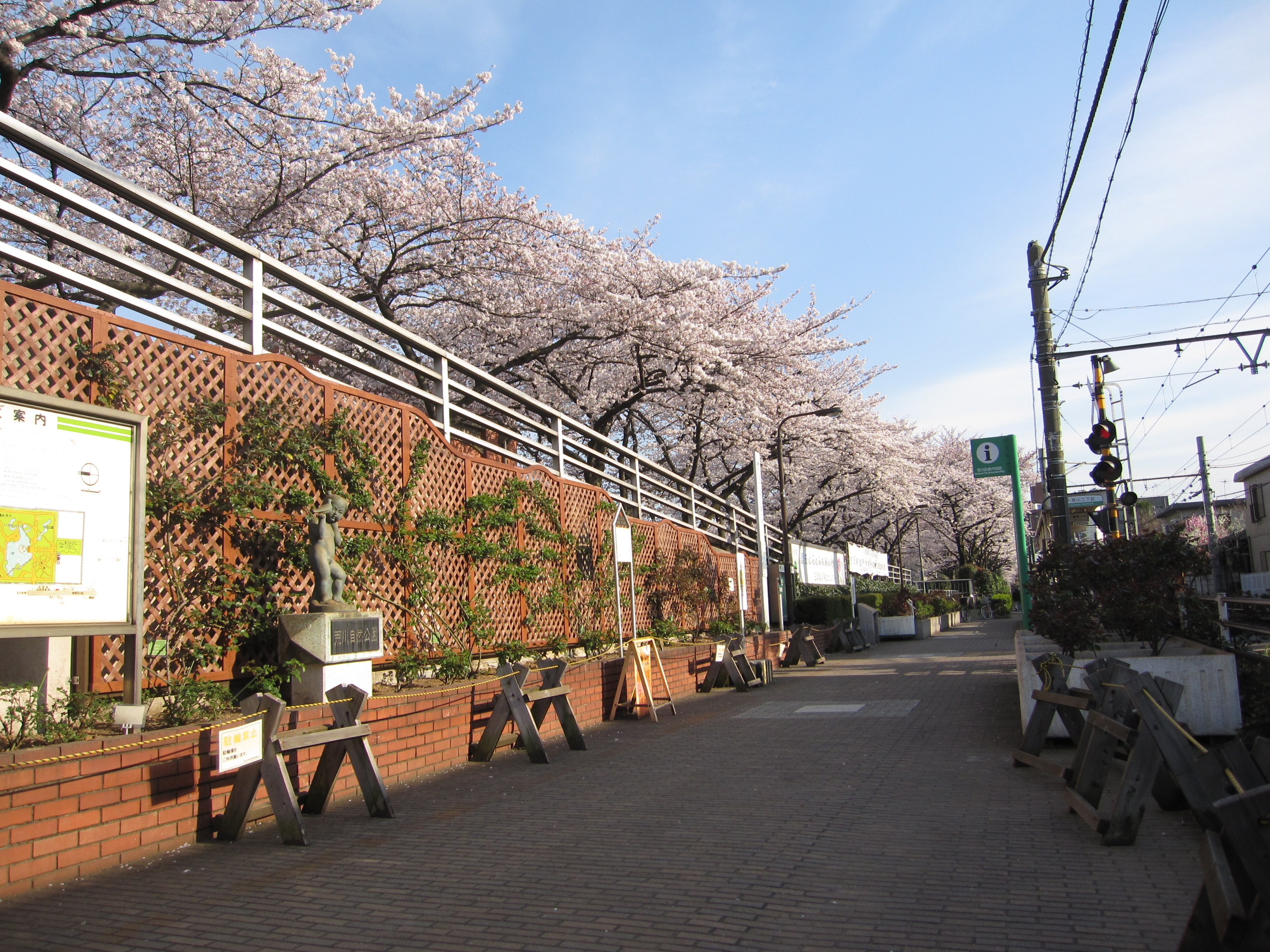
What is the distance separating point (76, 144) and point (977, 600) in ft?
160

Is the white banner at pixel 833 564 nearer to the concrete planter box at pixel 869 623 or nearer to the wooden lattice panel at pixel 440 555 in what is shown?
the concrete planter box at pixel 869 623

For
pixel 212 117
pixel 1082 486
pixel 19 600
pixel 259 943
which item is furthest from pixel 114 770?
pixel 1082 486

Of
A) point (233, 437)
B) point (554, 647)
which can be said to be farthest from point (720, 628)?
point (233, 437)

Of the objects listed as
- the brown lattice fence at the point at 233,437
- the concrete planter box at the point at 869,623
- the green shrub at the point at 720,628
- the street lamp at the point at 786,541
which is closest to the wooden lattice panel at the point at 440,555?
the brown lattice fence at the point at 233,437

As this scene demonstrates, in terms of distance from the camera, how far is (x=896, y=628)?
101 ft

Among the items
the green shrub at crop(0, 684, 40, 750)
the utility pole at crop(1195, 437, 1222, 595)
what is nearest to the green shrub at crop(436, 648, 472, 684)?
the green shrub at crop(0, 684, 40, 750)

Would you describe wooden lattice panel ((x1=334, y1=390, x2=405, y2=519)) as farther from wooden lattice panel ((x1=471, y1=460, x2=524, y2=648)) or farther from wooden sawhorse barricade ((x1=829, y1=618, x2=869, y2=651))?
wooden sawhorse barricade ((x1=829, y1=618, x2=869, y2=651))

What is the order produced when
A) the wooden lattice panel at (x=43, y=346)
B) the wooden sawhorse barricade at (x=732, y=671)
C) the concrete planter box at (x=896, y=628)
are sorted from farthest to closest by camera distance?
the concrete planter box at (x=896, y=628) → the wooden sawhorse barricade at (x=732, y=671) → the wooden lattice panel at (x=43, y=346)

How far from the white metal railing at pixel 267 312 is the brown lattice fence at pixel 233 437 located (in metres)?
0.77

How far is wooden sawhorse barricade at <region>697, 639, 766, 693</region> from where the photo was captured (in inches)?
595

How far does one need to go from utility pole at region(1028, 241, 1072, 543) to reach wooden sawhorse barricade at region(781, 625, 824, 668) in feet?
24.7

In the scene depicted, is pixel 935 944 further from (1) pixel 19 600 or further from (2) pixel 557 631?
(2) pixel 557 631

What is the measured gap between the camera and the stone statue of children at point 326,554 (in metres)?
8.02

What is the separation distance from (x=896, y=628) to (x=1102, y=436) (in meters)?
16.9
